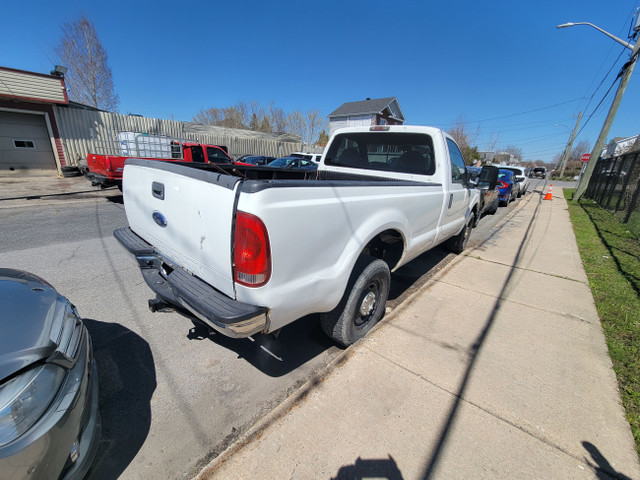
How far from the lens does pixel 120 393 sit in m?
2.15

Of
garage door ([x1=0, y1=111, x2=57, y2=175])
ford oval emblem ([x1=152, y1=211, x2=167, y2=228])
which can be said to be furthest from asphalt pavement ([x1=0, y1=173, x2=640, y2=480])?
garage door ([x1=0, y1=111, x2=57, y2=175])

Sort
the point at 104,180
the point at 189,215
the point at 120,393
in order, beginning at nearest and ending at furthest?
1. the point at 189,215
2. the point at 120,393
3. the point at 104,180

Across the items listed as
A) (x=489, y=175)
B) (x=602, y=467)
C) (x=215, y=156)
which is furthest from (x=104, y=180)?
(x=602, y=467)

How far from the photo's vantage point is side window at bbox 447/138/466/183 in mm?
4011

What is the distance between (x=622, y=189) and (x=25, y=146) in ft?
81.4

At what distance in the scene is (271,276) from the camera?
1.69 meters

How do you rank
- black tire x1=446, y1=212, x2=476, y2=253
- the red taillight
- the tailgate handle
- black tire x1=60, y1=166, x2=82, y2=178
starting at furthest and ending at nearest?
black tire x1=60, y1=166, x2=82, y2=178 < black tire x1=446, y1=212, x2=476, y2=253 < the tailgate handle < the red taillight

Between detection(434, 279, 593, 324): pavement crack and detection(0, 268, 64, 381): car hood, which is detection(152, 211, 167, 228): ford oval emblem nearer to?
detection(0, 268, 64, 381): car hood

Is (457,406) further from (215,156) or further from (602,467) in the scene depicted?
(215,156)

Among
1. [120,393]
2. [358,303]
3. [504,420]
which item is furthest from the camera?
[358,303]

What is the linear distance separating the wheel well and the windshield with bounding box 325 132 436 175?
122 cm

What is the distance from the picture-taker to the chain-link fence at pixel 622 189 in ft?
27.6

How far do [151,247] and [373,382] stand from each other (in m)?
2.20

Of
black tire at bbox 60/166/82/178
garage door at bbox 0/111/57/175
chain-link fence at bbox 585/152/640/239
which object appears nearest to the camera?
chain-link fence at bbox 585/152/640/239
